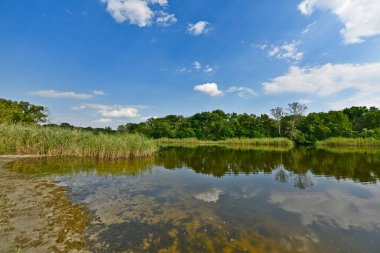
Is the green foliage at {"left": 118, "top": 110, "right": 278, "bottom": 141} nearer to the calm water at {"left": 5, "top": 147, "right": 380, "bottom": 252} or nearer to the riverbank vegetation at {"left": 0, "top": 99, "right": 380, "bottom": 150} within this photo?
the riverbank vegetation at {"left": 0, "top": 99, "right": 380, "bottom": 150}

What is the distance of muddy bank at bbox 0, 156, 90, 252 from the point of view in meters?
3.52

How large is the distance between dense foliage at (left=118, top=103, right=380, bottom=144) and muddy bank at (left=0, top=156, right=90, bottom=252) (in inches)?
1799

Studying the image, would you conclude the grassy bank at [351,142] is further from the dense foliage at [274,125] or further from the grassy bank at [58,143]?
the grassy bank at [58,143]

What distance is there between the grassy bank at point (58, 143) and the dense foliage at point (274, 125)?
1484 inches

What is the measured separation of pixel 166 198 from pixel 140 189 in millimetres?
1434

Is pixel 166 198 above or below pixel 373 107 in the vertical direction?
below

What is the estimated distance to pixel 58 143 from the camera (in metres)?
15.0

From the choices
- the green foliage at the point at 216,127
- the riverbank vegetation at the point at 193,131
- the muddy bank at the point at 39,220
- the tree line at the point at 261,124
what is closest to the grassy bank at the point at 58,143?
the riverbank vegetation at the point at 193,131

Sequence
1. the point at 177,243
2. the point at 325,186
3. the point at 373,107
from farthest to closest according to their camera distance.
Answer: the point at 373,107, the point at 325,186, the point at 177,243

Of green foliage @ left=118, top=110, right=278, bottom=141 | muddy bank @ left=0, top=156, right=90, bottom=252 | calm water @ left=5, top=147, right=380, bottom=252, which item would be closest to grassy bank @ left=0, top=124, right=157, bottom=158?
calm water @ left=5, top=147, right=380, bottom=252

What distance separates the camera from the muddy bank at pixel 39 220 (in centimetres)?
352

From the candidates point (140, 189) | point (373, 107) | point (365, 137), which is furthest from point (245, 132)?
point (140, 189)

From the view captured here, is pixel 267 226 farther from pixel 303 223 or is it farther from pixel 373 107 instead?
pixel 373 107

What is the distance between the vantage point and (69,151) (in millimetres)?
15172
